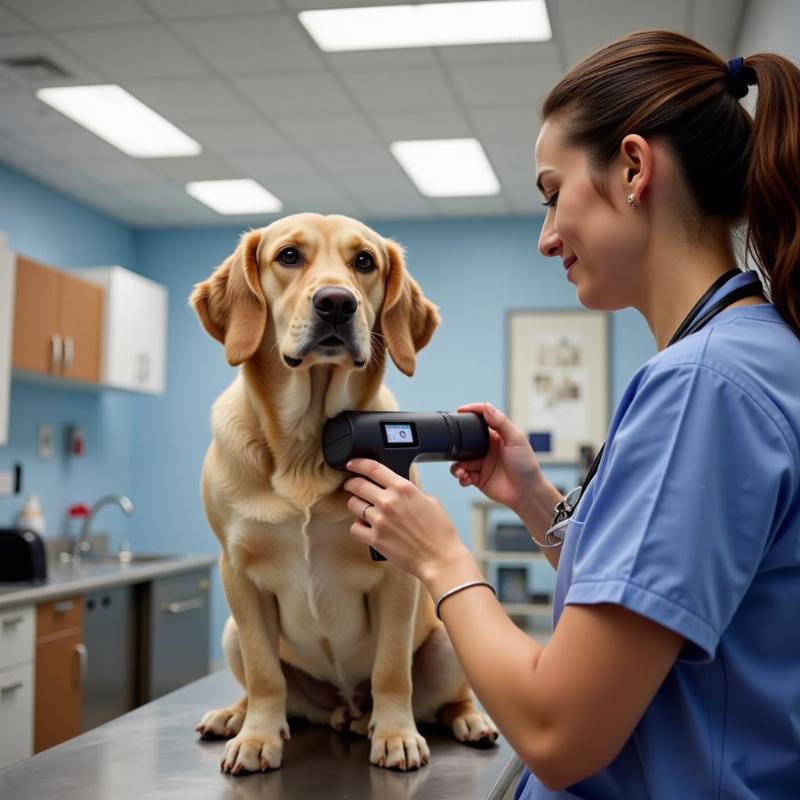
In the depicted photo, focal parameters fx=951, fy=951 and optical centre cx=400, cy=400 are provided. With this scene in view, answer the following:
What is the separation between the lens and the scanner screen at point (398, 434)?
1.27 m

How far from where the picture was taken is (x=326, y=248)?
144 cm

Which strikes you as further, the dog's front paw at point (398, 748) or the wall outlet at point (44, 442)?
the wall outlet at point (44, 442)

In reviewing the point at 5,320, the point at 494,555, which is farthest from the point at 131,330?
the point at 494,555

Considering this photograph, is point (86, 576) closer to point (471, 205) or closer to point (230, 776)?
point (230, 776)

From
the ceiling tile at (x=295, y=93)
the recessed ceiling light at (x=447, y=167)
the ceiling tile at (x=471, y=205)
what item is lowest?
the ceiling tile at (x=295, y=93)

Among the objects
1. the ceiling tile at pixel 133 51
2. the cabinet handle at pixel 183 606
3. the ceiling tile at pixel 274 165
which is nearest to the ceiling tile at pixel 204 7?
the ceiling tile at pixel 133 51

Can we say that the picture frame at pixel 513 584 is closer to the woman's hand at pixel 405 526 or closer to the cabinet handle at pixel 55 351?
the cabinet handle at pixel 55 351

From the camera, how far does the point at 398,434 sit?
4.18ft

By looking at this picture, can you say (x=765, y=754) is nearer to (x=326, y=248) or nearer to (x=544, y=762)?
(x=544, y=762)

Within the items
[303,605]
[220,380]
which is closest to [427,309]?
[303,605]

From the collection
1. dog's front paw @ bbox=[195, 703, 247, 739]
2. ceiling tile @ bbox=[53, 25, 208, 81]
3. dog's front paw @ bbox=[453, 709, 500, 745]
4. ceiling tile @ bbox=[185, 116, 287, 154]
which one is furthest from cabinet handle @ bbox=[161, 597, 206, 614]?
dog's front paw @ bbox=[453, 709, 500, 745]

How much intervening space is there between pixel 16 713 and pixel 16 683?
12 cm

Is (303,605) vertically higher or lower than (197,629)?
higher

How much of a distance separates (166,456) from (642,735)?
20.7 ft
